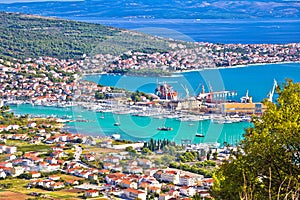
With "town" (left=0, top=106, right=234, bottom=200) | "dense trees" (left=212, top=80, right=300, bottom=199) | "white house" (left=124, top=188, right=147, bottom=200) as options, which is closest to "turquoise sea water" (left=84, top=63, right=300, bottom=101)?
"town" (left=0, top=106, right=234, bottom=200)

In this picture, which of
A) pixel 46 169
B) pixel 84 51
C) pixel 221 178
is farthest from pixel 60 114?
pixel 221 178

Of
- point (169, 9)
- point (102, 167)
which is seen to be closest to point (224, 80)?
point (102, 167)

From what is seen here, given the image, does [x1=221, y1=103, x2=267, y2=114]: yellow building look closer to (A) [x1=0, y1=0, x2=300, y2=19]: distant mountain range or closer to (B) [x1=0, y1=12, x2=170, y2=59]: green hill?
(B) [x1=0, y1=12, x2=170, y2=59]: green hill

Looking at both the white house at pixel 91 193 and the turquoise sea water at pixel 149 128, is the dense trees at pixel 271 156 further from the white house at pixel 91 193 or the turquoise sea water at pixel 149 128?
the turquoise sea water at pixel 149 128

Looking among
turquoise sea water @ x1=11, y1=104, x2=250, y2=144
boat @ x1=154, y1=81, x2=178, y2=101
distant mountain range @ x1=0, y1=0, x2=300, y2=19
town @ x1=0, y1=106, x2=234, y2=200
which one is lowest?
town @ x1=0, y1=106, x2=234, y2=200

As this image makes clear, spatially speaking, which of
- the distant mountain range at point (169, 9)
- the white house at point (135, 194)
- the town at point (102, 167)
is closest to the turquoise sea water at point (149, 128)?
the town at point (102, 167)

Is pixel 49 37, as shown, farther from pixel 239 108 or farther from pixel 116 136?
pixel 116 136

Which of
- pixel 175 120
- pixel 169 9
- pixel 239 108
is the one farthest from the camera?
pixel 169 9
